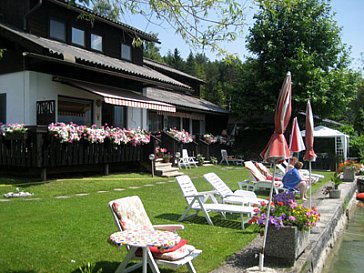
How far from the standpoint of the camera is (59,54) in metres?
12.2

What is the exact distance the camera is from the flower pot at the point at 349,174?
16.9 m

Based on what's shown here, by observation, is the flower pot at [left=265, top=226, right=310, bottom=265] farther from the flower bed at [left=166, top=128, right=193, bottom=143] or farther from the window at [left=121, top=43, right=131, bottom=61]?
the window at [left=121, top=43, right=131, bottom=61]

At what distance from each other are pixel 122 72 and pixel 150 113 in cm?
672

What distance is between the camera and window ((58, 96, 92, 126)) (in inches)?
563

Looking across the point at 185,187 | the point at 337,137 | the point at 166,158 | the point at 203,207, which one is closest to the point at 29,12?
the point at 166,158

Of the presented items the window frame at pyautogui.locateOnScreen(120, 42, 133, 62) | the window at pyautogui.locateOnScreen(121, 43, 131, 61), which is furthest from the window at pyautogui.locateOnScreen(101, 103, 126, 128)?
the window at pyautogui.locateOnScreen(121, 43, 131, 61)

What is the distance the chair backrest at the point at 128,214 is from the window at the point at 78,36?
12615 millimetres

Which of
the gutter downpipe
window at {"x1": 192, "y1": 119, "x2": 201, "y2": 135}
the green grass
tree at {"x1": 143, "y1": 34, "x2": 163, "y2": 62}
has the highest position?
tree at {"x1": 143, "y1": 34, "x2": 163, "y2": 62}

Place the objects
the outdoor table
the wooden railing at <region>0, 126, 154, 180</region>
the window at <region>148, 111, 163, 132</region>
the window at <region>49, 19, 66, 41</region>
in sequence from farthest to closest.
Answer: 1. the window at <region>148, 111, 163, 132</region>
2. the window at <region>49, 19, 66, 41</region>
3. the wooden railing at <region>0, 126, 154, 180</region>
4. the outdoor table

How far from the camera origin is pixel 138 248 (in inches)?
170

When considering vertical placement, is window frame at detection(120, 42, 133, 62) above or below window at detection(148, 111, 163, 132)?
above

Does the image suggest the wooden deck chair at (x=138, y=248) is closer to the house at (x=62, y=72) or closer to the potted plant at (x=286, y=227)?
the potted plant at (x=286, y=227)

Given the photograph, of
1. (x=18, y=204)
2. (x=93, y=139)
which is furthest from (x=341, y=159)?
(x=18, y=204)

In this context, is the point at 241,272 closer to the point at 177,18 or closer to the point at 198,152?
the point at 177,18
